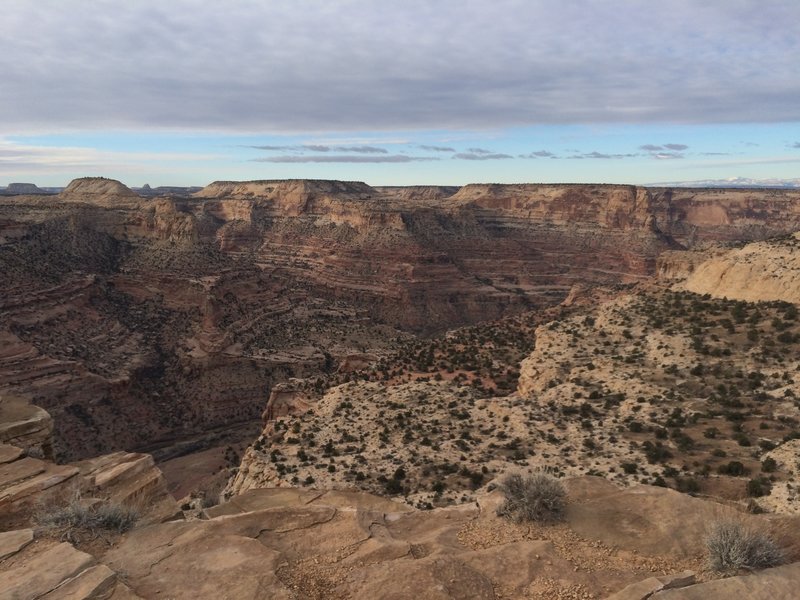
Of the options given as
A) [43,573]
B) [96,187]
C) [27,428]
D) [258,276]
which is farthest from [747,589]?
[96,187]

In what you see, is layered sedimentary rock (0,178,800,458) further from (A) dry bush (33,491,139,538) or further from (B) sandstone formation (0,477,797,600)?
(B) sandstone formation (0,477,797,600)

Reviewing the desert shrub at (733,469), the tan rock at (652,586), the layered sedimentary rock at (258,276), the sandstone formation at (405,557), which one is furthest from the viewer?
the layered sedimentary rock at (258,276)

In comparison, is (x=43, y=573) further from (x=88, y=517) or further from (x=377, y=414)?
(x=377, y=414)

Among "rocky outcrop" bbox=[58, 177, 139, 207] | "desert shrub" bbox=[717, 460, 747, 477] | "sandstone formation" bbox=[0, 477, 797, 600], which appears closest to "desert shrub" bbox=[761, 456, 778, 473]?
"desert shrub" bbox=[717, 460, 747, 477]

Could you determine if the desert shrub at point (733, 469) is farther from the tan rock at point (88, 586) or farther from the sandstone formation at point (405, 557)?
the tan rock at point (88, 586)

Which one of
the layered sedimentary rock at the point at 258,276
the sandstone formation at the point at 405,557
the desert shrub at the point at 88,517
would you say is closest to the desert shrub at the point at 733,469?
the sandstone formation at the point at 405,557

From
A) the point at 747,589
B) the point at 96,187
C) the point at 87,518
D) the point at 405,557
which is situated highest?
the point at 96,187

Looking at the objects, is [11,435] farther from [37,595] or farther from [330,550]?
[330,550]
